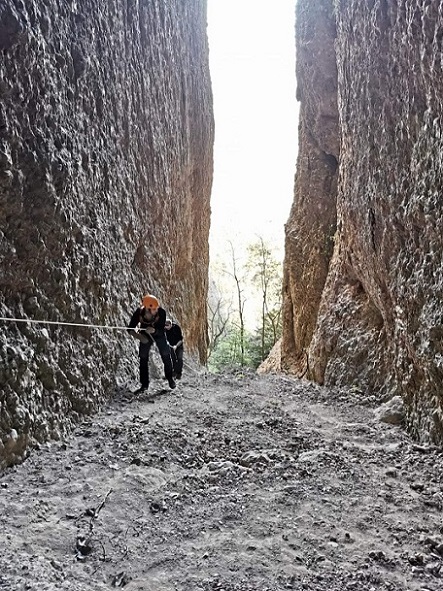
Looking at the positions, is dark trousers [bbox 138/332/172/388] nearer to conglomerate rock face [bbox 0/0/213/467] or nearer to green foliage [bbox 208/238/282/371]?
conglomerate rock face [bbox 0/0/213/467]

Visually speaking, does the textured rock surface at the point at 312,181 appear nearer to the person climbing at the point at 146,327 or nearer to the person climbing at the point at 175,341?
the person climbing at the point at 175,341

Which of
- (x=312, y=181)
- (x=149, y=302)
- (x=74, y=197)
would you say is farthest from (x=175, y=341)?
(x=312, y=181)

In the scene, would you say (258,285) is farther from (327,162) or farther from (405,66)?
(405,66)

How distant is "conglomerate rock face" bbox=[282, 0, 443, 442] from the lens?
4320 millimetres

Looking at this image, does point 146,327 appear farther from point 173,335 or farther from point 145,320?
point 173,335

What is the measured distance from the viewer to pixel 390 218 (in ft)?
18.7

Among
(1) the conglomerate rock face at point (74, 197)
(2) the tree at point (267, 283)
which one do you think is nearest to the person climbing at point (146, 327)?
(1) the conglomerate rock face at point (74, 197)

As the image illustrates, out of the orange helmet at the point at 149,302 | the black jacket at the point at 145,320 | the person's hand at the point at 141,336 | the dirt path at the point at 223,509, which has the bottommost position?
the dirt path at the point at 223,509

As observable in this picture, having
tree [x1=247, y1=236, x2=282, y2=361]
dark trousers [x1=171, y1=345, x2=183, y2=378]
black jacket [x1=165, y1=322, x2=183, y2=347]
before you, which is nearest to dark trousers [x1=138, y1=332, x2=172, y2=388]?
black jacket [x1=165, y1=322, x2=183, y2=347]

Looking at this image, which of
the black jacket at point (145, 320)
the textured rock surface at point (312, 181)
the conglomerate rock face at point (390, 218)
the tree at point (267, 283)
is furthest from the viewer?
the tree at point (267, 283)

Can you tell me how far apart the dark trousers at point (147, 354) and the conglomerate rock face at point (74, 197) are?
0.26 meters

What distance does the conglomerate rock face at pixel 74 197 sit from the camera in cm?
395

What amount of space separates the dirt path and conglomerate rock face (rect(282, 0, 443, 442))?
1032 mm

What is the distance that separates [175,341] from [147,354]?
0.75m
